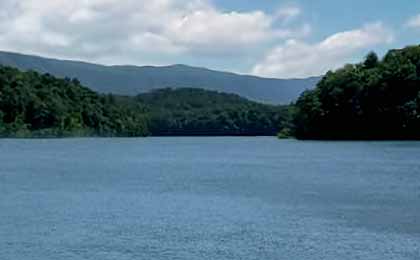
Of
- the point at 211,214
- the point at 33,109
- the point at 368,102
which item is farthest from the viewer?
the point at 33,109

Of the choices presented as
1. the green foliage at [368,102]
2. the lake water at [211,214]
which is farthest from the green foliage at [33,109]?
the lake water at [211,214]

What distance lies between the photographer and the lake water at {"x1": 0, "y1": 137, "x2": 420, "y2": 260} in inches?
1115

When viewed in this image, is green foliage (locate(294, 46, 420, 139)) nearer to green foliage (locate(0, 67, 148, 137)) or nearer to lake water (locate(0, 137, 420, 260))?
green foliage (locate(0, 67, 148, 137))

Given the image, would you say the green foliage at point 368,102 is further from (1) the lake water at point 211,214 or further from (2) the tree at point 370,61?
(1) the lake water at point 211,214

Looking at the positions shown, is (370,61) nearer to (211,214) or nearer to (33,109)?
(33,109)

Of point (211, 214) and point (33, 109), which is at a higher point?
point (33, 109)

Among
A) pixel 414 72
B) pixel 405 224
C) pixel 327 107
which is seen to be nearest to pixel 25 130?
pixel 327 107

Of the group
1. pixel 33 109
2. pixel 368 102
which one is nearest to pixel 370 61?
pixel 368 102

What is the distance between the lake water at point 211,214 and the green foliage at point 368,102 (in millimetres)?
70477

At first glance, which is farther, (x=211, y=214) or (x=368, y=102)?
(x=368, y=102)

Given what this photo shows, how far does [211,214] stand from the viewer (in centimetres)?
3750

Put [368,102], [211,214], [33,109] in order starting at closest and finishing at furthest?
[211,214] < [368,102] < [33,109]

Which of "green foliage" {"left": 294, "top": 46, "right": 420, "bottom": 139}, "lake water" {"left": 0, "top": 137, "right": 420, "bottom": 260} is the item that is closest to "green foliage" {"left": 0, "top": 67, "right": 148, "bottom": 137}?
"green foliage" {"left": 294, "top": 46, "right": 420, "bottom": 139}

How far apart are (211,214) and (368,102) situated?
104779 mm
